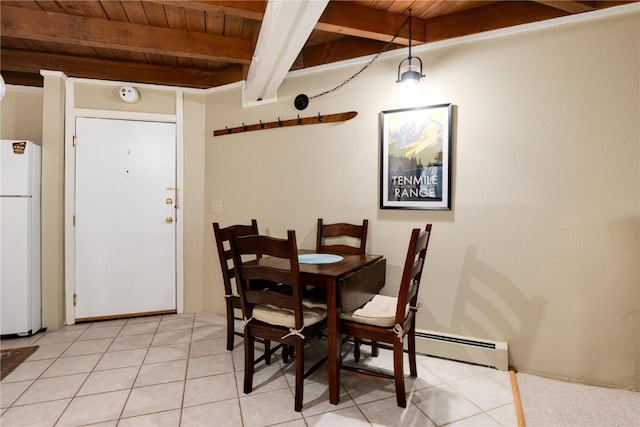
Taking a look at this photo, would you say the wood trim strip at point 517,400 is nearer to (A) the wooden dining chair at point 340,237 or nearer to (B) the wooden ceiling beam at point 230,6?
(A) the wooden dining chair at point 340,237

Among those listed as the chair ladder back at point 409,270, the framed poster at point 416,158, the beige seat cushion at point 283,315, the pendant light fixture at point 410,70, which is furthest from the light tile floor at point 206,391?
the pendant light fixture at point 410,70

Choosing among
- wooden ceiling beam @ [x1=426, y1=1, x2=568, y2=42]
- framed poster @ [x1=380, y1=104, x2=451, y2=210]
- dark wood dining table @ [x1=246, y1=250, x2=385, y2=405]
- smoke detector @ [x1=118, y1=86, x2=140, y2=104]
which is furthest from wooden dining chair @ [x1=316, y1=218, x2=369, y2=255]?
smoke detector @ [x1=118, y1=86, x2=140, y2=104]

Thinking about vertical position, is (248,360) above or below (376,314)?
below

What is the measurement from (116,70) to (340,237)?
8.96ft

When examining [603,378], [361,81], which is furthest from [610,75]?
[603,378]

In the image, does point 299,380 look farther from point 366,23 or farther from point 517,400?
point 366,23

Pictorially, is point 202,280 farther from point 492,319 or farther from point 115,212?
point 492,319

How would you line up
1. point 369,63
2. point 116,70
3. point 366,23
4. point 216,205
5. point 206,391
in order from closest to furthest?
point 206,391 < point 366,23 < point 369,63 < point 116,70 < point 216,205

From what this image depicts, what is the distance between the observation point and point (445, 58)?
2338 mm

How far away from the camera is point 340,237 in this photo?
8.89 feet

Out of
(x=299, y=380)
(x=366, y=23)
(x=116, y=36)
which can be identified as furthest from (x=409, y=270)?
(x=116, y=36)

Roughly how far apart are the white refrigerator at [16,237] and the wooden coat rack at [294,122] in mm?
1599

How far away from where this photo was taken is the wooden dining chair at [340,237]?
8.36 ft

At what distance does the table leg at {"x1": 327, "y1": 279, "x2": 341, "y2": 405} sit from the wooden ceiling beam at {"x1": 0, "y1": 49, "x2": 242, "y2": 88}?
8.04 feet
